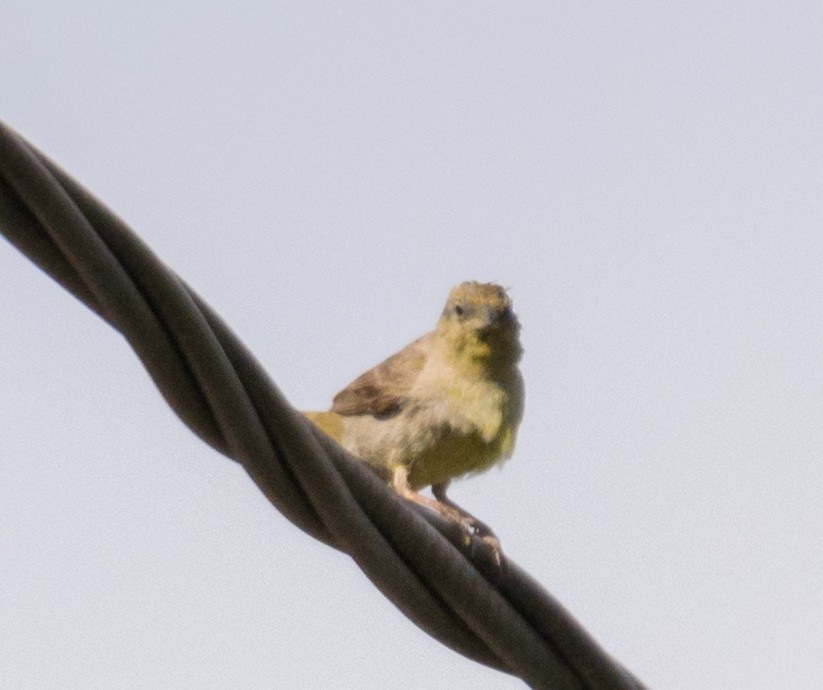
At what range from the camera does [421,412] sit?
755cm

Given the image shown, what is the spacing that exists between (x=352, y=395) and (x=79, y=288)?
17.5ft

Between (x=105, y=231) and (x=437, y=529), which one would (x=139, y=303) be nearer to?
(x=105, y=231)

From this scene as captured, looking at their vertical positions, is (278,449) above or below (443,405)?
below

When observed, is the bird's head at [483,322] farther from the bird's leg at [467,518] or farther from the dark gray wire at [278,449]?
the dark gray wire at [278,449]

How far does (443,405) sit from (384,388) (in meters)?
0.47

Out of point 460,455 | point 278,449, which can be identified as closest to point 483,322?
point 460,455

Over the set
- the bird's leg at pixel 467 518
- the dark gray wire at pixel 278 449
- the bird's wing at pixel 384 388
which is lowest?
the dark gray wire at pixel 278 449

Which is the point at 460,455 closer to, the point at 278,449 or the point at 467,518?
the point at 467,518

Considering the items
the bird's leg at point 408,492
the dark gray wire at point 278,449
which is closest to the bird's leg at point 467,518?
the bird's leg at point 408,492

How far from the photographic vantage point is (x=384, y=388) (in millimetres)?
7875

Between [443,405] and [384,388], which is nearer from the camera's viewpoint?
[443,405]

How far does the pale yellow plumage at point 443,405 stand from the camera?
24.3 ft

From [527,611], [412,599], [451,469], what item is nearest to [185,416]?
[412,599]

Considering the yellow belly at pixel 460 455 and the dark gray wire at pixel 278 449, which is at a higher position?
the yellow belly at pixel 460 455
